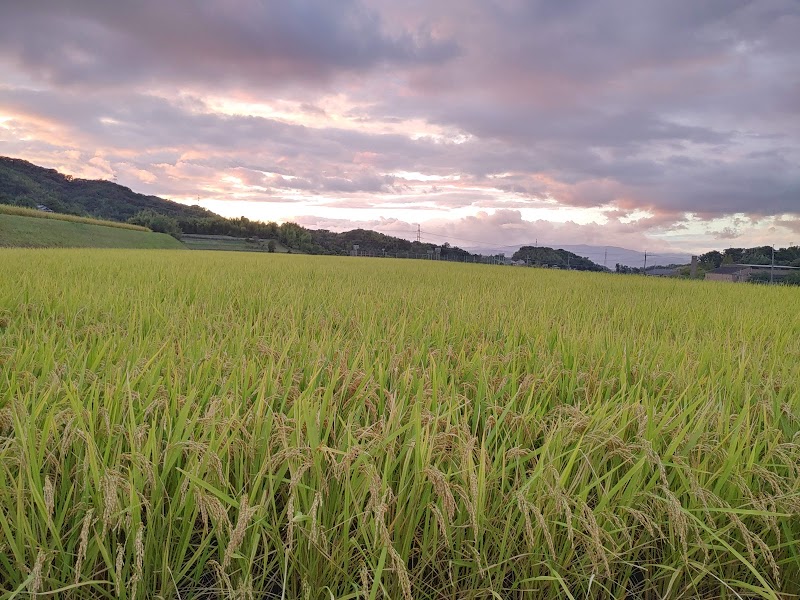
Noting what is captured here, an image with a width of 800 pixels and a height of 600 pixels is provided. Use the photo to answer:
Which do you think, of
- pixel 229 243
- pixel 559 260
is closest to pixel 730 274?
pixel 559 260

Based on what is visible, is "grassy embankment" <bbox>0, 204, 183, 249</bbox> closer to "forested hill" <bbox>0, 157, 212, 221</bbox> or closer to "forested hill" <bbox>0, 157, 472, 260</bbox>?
"forested hill" <bbox>0, 157, 472, 260</bbox>

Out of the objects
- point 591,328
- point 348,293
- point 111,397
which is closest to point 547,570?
point 111,397

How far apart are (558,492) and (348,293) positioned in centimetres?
490

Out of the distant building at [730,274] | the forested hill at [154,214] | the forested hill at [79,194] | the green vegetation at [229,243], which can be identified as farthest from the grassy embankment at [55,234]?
the forested hill at [79,194]

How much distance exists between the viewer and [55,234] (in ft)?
109

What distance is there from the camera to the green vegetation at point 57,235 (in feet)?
98.9

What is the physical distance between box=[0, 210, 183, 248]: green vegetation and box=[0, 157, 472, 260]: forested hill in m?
21.3

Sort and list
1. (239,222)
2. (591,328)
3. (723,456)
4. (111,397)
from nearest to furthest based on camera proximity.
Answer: (723,456)
(111,397)
(591,328)
(239,222)

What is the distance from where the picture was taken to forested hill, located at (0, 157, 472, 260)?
66625mm

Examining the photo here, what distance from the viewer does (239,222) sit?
77938 mm

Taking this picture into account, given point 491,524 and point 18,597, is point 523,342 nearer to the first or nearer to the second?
point 491,524

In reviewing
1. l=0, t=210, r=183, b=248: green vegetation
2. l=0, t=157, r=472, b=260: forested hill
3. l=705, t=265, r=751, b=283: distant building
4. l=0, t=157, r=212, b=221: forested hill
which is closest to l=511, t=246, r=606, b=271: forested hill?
l=705, t=265, r=751, b=283: distant building

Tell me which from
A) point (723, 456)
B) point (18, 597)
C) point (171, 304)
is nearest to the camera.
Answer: point (18, 597)

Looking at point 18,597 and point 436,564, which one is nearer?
point 18,597
